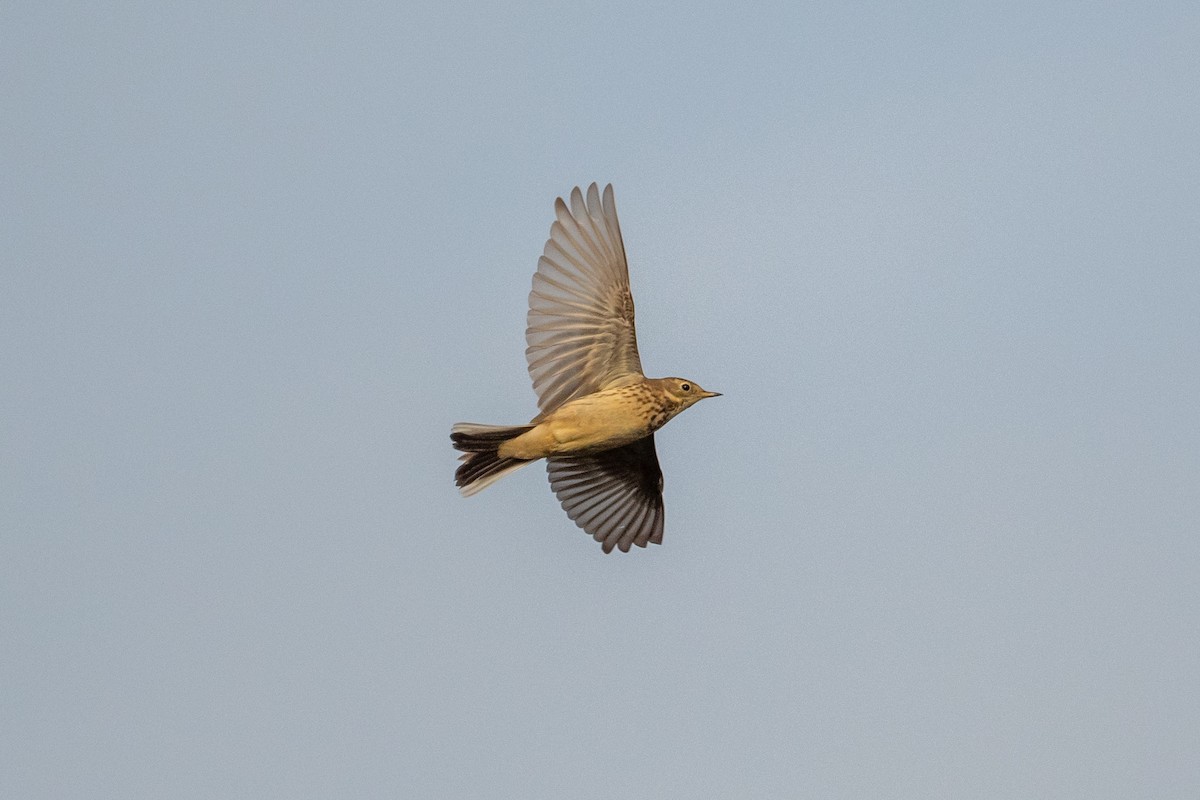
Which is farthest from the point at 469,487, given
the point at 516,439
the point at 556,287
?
the point at 556,287

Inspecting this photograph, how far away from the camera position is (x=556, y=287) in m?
18.4

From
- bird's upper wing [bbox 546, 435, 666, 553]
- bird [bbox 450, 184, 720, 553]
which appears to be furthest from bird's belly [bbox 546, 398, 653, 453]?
bird's upper wing [bbox 546, 435, 666, 553]

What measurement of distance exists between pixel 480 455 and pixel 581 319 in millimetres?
1787

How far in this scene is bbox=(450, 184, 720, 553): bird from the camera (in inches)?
698

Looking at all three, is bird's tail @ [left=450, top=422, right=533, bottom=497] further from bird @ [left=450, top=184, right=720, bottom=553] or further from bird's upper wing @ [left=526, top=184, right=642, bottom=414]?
bird's upper wing @ [left=526, top=184, right=642, bottom=414]

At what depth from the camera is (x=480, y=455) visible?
58.2ft

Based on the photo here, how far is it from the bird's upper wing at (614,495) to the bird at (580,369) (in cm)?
108

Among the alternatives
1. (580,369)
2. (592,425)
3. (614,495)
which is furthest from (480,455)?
(614,495)

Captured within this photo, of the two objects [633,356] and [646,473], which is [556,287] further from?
[646,473]

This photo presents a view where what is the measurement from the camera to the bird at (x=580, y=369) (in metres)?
17.7

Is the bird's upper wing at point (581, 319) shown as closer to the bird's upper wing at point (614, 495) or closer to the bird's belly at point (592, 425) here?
the bird's belly at point (592, 425)

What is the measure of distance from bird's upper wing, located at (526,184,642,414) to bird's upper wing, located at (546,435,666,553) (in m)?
1.74

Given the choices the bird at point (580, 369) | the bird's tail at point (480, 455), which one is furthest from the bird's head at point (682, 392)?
the bird's tail at point (480, 455)

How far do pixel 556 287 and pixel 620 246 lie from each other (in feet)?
2.44
